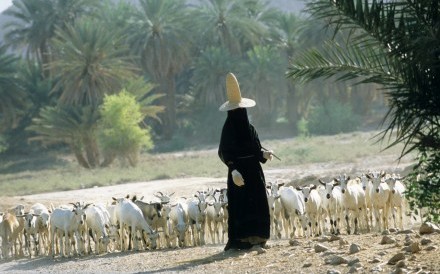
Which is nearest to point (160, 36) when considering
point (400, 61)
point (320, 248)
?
point (320, 248)

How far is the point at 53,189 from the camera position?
37.6m

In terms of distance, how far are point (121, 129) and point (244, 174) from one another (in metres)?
32.8

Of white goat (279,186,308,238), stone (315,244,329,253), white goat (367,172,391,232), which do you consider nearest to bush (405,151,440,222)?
stone (315,244,329,253)

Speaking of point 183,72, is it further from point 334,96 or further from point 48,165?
point 48,165

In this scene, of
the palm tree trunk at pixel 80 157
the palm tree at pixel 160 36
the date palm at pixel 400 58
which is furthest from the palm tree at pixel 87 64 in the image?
the date palm at pixel 400 58

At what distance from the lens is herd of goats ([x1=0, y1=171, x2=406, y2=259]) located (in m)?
18.8

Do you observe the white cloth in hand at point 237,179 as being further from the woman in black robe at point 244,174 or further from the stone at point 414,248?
the stone at point 414,248

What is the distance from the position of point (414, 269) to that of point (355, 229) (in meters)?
8.93

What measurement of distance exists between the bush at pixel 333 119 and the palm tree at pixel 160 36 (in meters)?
9.46

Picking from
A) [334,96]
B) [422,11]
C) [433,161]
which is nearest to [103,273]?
[433,161]

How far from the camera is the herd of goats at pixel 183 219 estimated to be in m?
18.8

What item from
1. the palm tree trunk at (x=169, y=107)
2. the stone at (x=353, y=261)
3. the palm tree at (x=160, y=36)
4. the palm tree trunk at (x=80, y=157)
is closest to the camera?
the stone at (x=353, y=261)

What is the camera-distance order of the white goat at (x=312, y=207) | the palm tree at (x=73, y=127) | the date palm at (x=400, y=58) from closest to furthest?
1. the date palm at (x=400, y=58)
2. the white goat at (x=312, y=207)
3. the palm tree at (x=73, y=127)

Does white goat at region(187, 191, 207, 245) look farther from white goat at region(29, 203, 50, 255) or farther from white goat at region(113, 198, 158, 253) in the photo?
white goat at region(29, 203, 50, 255)
